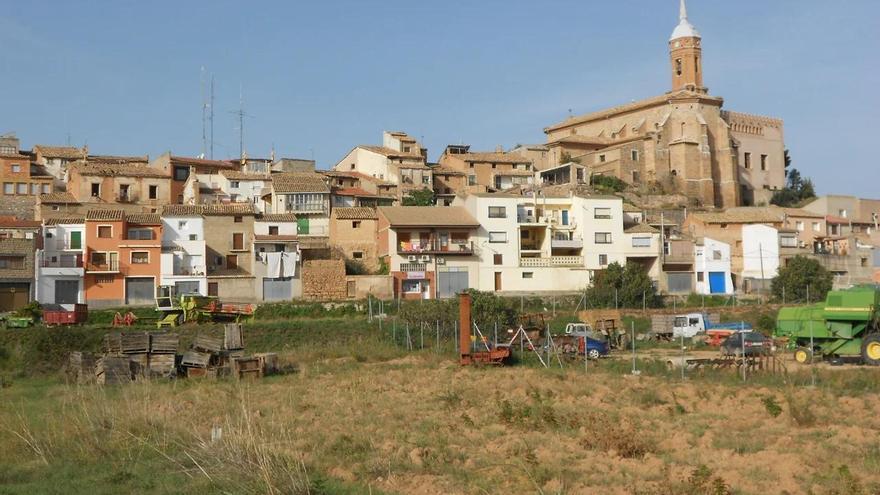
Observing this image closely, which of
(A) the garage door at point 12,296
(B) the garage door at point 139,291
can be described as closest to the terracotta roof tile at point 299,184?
(B) the garage door at point 139,291

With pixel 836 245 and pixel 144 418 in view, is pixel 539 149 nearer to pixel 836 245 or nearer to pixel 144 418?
pixel 836 245

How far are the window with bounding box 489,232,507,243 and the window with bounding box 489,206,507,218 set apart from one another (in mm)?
1067

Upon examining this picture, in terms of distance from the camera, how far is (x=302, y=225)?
54.0m

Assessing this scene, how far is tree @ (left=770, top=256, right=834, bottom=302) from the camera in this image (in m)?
48.2

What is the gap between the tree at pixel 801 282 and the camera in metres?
48.2

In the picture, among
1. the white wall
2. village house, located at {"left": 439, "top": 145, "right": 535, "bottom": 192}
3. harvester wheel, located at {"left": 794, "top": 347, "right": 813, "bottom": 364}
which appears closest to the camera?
harvester wheel, located at {"left": 794, "top": 347, "right": 813, "bottom": 364}

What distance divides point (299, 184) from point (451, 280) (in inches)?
484

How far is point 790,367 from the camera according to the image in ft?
84.0

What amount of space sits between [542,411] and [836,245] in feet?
167

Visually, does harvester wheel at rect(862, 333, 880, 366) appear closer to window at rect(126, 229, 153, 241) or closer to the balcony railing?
A: the balcony railing

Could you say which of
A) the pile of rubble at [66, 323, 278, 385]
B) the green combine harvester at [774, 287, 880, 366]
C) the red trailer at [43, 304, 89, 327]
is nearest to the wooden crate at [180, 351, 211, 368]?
the pile of rubble at [66, 323, 278, 385]

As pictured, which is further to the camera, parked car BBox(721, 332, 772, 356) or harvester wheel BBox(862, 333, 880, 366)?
parked car BBox(721, 332, 772, 356)

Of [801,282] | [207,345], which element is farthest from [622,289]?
[207,345]

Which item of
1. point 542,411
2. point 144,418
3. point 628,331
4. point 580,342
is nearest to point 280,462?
point 144,418
